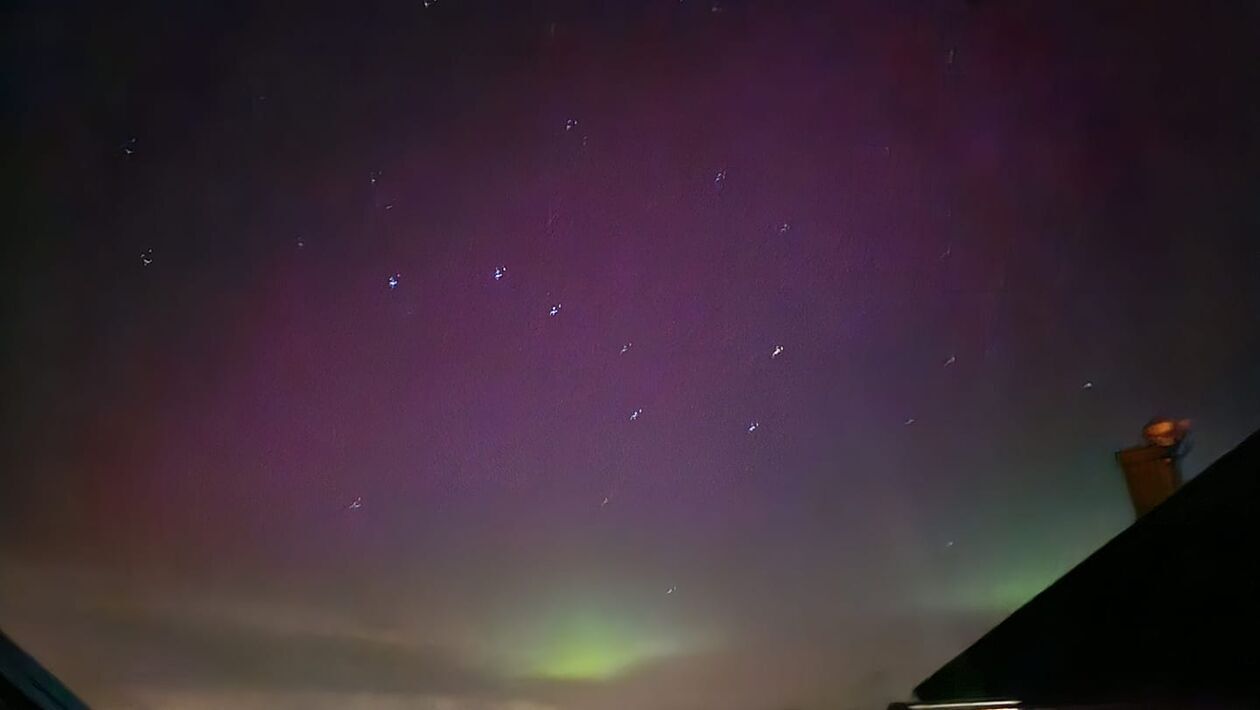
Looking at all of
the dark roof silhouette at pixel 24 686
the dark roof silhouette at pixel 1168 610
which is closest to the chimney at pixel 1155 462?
the dark roof silhouette at pixel 1168 610

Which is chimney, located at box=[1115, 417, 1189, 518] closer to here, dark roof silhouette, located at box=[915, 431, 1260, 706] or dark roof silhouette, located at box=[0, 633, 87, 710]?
dark roof silhouette, located at box=[915, 431, 1260, 706]

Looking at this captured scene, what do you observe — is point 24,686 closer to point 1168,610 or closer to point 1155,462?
point 1168,610

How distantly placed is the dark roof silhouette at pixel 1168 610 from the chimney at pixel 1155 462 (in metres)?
0.32

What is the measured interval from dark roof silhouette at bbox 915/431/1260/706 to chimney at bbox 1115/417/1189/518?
1.05ft

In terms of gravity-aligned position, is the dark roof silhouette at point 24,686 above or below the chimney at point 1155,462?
below

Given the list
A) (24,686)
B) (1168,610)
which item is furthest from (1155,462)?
(24,686)

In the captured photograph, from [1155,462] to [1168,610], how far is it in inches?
20.3

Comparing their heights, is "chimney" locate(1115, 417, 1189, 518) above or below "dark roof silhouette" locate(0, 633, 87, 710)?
above

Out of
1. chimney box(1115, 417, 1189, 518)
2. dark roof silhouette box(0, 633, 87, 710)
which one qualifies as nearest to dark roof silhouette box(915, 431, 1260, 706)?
chimney box(1115, 417, 1189, 518)

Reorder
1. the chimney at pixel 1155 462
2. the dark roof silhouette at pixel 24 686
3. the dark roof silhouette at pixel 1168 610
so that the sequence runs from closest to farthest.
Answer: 1. the dark roof silhouette at pixel 1168 610
2. the dark roof silhouette at pixel 24 686
3. the chimney at pixel 1155 462

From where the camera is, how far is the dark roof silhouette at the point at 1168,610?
918mm

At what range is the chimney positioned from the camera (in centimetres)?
146

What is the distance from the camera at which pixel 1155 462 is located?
1481 mm

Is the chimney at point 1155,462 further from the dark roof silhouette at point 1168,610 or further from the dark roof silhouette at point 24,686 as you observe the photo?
the dark roof silhouette at point 24,686
